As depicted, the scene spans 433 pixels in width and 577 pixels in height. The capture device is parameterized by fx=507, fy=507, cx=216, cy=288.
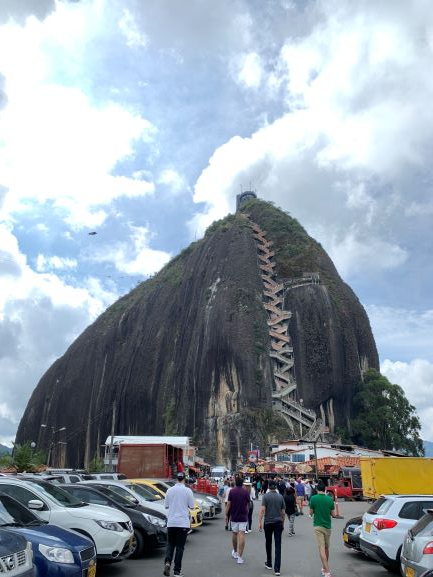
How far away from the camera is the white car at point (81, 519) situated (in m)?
8.59

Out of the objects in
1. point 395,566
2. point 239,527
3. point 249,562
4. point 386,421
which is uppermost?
point 386,421

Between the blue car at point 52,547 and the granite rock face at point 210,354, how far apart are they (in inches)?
2087

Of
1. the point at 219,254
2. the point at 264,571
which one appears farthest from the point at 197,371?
the point at 264,571

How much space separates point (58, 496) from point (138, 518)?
2075mm

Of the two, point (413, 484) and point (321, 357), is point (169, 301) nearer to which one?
point (321, 357)

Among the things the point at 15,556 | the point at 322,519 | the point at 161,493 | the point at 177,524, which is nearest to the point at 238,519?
the point at 322,519

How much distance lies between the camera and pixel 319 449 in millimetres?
51250

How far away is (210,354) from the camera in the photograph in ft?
226

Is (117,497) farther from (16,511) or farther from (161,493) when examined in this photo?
(16,511)

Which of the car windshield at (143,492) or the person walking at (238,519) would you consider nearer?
the person walking at (238,519)

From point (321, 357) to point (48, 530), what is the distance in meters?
66.1

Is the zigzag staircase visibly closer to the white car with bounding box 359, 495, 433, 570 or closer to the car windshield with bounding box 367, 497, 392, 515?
the car windshield with bounding box 367, 497, 392, 515

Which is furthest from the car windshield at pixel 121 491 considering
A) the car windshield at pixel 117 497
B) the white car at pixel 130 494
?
the car windshield at pixel 117 497

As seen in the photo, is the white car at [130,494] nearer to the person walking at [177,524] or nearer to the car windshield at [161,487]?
the car windshield at [161,487]
